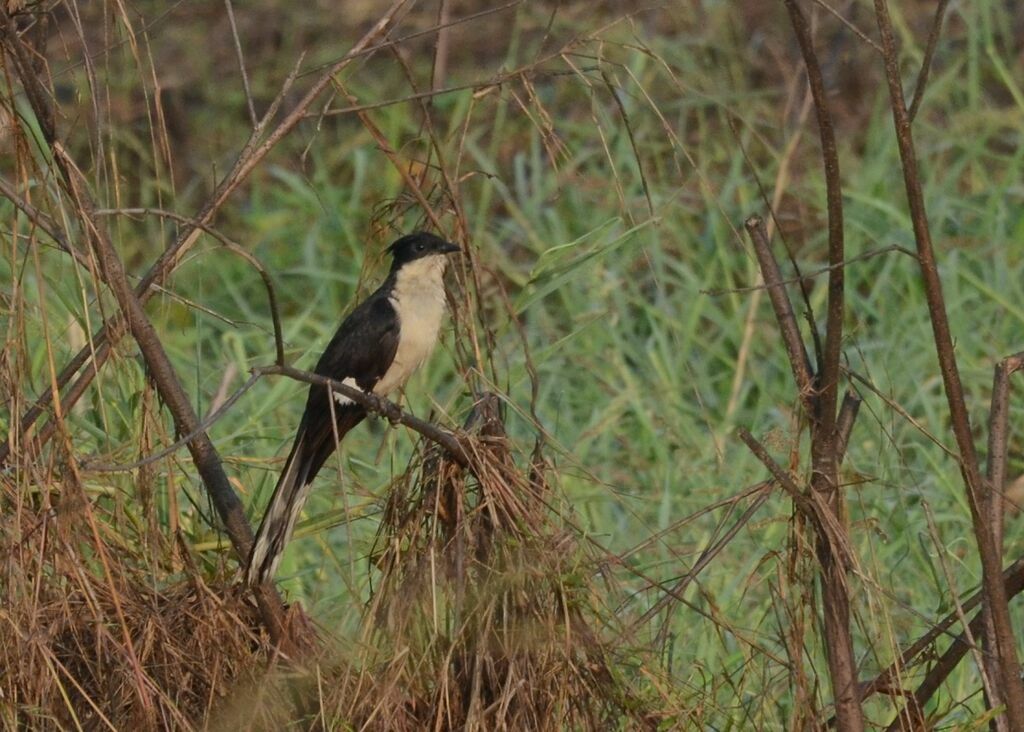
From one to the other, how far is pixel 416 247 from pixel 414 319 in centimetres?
20

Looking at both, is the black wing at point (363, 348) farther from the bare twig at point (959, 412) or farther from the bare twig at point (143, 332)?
the bare twig at point (959, 412)

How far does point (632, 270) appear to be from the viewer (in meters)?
6.79

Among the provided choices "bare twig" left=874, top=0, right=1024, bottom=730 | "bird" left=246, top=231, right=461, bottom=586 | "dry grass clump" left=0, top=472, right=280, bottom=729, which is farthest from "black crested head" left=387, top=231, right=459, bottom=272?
"bare twig" left=874, top=0, right=1024, bottom=730

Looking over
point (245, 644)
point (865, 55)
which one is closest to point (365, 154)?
point (865, 55)

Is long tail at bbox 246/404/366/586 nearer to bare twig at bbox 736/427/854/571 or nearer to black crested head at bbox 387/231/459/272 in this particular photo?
black crested head at bbox 387/231/459/272

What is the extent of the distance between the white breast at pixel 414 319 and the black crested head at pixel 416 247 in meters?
0.03

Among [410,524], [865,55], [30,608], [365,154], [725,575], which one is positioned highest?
[865,55]

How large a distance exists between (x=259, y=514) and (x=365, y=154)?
167 inches

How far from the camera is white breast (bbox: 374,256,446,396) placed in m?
3.98

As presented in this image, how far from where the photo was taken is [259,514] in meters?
3.63

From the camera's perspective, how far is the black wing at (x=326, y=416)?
9.27 feet

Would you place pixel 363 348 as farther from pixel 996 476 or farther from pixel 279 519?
pixel 996 476

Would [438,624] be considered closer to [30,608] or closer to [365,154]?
[30,608]

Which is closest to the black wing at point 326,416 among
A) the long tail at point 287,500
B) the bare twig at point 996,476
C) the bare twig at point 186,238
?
the long tail at point 287,500
